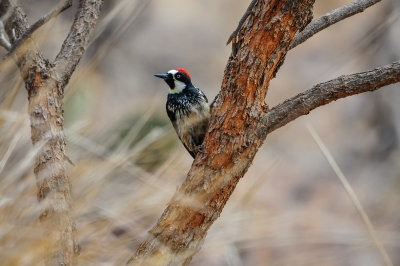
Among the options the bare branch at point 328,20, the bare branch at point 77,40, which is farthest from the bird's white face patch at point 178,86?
the bare branch at point 328,20

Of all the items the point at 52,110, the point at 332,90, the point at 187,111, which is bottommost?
the point at 52,110

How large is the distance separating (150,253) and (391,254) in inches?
170

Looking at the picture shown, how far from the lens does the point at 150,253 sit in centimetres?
136

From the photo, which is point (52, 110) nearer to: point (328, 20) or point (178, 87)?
point (328, 20)

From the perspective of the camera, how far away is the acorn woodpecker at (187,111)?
2.59 m

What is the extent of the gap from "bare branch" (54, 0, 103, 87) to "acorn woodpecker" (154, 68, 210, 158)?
802mm

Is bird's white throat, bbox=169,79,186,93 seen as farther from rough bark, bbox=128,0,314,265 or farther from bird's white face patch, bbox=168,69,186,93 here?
rough bark, bbox=128,0,314,265

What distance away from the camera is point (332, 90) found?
4.84 feet

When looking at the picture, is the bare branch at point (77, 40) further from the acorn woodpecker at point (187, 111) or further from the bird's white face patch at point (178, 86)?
the bird's white face patch at point (178, 86)

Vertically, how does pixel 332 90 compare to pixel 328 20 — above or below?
below

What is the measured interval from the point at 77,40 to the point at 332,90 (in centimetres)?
85

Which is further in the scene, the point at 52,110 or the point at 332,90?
the point at 52,110

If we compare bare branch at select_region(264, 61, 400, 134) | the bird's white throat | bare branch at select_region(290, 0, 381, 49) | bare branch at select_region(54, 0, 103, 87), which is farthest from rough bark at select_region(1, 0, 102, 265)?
the bird's white throat

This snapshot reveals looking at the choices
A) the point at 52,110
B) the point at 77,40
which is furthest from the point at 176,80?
the point at 52,110
